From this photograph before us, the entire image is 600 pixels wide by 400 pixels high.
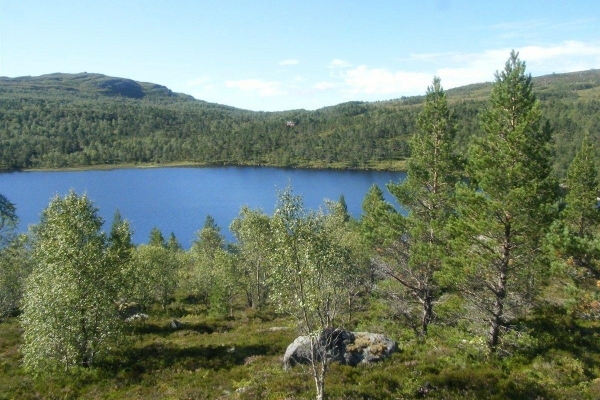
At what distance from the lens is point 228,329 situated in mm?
40656

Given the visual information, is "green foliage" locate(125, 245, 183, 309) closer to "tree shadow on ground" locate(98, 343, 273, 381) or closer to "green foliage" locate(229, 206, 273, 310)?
"green foliage" locate(229, 206, 273, 310)

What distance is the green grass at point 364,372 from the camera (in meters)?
18.5

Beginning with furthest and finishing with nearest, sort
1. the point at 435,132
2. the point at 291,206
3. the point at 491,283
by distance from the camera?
the point at 435,132
the point at 491,283
the point at 291,206

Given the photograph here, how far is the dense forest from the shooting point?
1614 centimetres

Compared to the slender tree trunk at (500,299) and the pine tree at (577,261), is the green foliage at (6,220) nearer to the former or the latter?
the slender tree trunk at (500,299)

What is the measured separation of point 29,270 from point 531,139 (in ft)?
187

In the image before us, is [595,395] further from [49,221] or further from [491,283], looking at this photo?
[49,221]

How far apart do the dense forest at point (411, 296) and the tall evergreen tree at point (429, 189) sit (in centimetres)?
9

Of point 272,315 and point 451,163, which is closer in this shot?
point 451,163

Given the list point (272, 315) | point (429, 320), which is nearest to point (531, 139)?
point (429, 320)

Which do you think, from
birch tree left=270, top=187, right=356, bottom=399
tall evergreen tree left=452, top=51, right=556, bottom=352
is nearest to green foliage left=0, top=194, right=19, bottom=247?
birch tree left=270, top=187, right=356, bottom=399

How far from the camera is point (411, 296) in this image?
104 ft

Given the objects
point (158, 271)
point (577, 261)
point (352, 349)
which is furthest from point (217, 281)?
point (577, 261)

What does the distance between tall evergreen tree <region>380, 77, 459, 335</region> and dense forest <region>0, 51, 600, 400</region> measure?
0.09m
